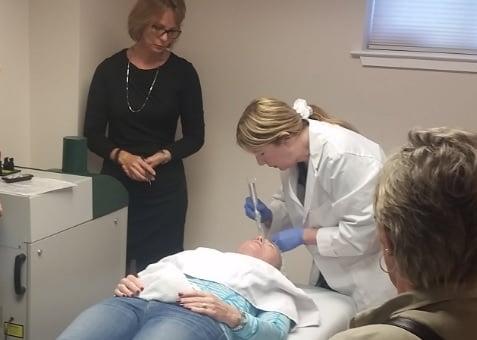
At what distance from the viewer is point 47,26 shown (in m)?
2.77

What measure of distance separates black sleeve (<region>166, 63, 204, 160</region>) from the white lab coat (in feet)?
2.31

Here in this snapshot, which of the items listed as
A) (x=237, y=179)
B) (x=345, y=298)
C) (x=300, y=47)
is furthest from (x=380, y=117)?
(x=345, y=298)

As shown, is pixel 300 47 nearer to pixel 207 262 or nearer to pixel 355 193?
pixel 355 193

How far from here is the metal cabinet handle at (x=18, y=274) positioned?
210cm

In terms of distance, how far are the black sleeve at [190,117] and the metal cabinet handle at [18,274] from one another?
837 millimetres

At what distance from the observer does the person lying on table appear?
68.6 inches

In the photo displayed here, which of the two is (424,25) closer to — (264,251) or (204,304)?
(264,251)

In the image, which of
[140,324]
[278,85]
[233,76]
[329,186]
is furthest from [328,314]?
[233,76]

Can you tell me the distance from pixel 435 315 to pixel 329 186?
44.3 inches

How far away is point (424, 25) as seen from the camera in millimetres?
2791

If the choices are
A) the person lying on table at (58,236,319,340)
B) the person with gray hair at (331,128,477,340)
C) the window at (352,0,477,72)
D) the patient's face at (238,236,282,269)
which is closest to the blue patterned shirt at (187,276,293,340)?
the person lying on table at (58,236,319,340)

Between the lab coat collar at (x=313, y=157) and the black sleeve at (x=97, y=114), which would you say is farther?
the black sleeve at (x=97, y=114)

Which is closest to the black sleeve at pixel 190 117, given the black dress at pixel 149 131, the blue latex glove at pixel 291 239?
the black dress at pixel 149 131

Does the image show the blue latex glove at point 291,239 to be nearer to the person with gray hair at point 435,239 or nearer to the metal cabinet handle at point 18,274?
the metal cabinet handle at point 18,274
